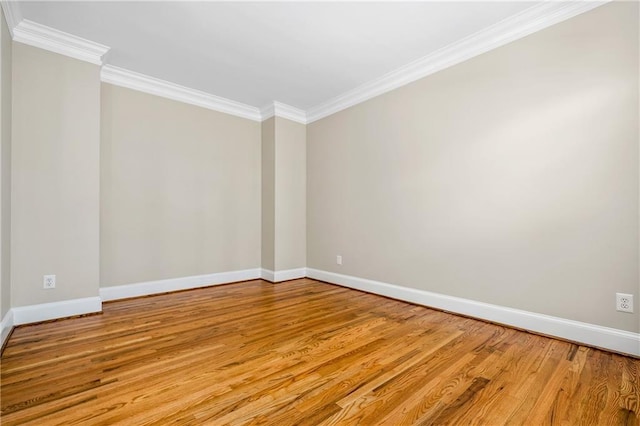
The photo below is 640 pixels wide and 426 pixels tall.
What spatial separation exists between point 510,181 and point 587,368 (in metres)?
1.43

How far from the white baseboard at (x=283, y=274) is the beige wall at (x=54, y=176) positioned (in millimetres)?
2107

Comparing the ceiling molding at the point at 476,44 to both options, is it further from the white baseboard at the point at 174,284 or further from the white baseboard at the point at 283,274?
the white baseboard at the point at 174,284

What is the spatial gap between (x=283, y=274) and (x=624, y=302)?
3553 millimetres

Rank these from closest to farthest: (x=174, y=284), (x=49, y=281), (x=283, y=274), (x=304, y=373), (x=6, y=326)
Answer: (x=304, y=373), (x=6, y=326), (x=49, y=281), (x=174, y=284), (x=283, y=274)

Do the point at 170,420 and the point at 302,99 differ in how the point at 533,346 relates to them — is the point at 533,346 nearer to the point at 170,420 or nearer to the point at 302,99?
the point at 170,420

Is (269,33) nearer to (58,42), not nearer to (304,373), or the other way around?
(58,42)

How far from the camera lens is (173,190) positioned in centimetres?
384

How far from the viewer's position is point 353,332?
8.05ft

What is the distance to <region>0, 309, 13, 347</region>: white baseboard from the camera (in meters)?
2.18

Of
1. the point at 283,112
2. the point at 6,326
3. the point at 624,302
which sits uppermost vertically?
the point at 283,112

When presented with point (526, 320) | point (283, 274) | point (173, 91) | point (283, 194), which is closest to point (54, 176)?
point (173, 91)

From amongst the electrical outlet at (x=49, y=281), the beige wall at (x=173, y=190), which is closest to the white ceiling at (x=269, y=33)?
the beige wall at (x=173, y=190)

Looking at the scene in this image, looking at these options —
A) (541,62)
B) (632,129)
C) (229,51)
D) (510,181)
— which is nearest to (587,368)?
(510,181)

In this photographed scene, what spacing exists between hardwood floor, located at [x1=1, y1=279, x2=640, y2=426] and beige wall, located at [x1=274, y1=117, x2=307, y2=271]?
1.73 metres
